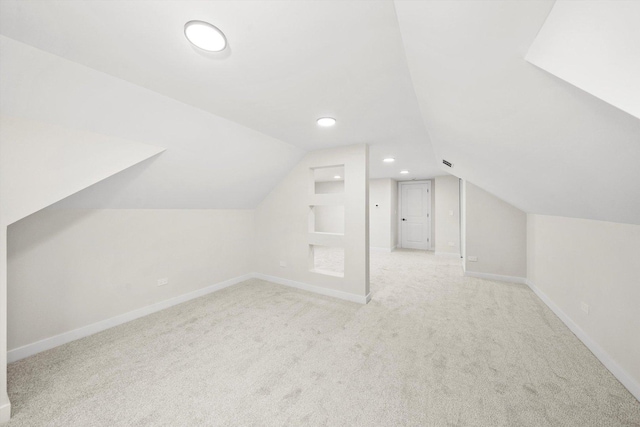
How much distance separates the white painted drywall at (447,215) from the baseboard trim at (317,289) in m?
4.20

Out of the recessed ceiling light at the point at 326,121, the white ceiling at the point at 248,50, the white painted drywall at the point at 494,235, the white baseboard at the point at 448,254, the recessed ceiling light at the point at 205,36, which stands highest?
the recessed ceiling light at the point at 326,121

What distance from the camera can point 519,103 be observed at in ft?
3.64

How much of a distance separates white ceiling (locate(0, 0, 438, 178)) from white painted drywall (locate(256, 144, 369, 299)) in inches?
47.3

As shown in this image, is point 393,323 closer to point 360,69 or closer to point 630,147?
point 630,147

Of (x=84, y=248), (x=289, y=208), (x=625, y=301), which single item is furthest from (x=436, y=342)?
(x=84, y=248)

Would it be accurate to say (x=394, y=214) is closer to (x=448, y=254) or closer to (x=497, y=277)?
(x=448, y=254)

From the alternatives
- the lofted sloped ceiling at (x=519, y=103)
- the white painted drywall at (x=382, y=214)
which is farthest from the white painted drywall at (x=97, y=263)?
the white painted drywall at (x=382, y=214)

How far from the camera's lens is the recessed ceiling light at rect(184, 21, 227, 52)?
1.16m

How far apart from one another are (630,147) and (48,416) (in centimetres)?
341

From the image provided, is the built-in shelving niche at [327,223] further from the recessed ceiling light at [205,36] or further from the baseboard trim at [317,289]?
the recessed ceiling light at [205,36]

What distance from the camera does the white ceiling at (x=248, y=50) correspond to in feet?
3.56

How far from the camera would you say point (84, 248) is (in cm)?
240

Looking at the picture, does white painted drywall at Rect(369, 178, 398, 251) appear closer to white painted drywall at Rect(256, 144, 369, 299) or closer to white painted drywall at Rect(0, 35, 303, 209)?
white painted drywall at Rect(256, 144, 369, 299)

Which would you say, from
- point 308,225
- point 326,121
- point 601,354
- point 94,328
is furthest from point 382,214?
point 94,328
